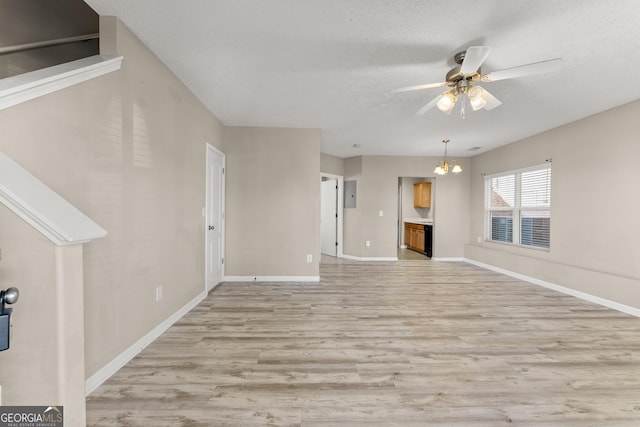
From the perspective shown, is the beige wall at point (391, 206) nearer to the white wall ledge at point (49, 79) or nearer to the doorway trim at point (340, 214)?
the doorway trim at point (340, 214)

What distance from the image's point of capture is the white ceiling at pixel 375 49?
1804 millimetres

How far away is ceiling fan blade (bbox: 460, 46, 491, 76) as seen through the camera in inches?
72.3

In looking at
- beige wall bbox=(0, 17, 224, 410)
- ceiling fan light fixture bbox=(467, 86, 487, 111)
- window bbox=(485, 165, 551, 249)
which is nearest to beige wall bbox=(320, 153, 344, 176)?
window bbox=(485, 165, 551, 249)

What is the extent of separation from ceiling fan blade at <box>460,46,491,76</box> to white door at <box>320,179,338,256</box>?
4.91 m

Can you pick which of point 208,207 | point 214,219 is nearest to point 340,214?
point 214,219

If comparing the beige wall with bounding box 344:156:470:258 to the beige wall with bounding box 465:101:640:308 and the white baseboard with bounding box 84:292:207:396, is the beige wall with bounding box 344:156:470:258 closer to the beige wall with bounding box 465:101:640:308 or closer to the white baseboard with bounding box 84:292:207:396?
the beige wall with bounding box 465:101:640:308

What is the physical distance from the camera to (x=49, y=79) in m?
1.47

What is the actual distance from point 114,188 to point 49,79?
73 cm

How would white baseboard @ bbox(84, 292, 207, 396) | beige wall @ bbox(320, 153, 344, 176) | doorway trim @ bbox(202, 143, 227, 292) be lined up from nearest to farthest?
1. white baseboard @ bbox(84, 292, 207, 396)
2. doorway trim @ bbox(202, 143, 227, 292)
3. beige wall @ bbox(320, 153, 344, 176)

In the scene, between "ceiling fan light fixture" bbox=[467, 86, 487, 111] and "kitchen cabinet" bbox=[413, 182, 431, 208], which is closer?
"ceiling fan light fixture" bbox=[467, 86, 487, 111]

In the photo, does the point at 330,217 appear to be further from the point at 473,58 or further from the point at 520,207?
the point at 473,58

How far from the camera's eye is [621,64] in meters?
2.44

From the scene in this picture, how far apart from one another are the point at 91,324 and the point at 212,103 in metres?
2.76

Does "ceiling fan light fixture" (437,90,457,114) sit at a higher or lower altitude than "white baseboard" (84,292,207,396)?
A: higher
